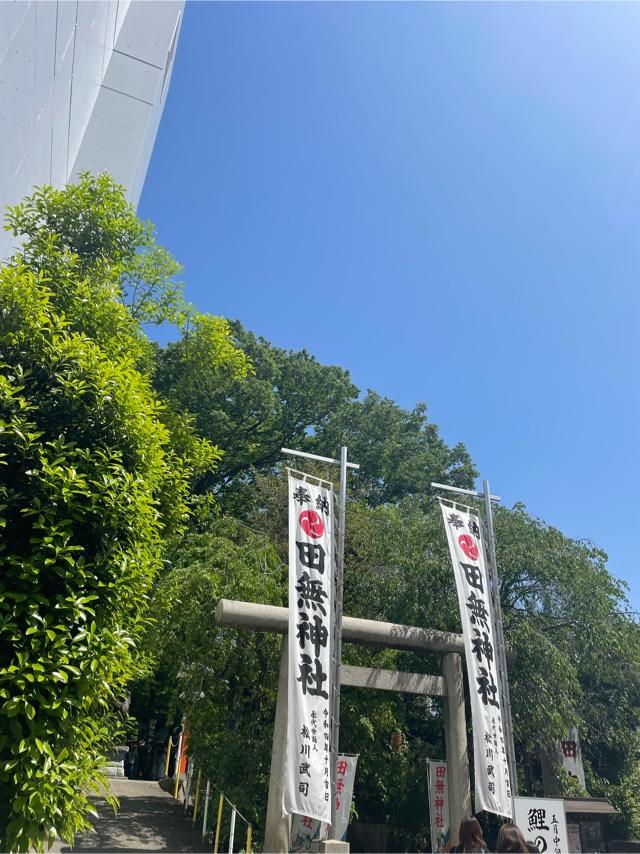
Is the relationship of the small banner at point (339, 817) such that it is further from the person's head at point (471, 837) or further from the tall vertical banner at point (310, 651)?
the person's head at point (471, 837)

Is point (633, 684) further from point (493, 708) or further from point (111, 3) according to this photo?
point (111, 3)

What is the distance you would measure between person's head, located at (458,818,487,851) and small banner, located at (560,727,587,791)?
6.92 meters

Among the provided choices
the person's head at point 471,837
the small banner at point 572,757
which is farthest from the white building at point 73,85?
the small banner at point 572,757

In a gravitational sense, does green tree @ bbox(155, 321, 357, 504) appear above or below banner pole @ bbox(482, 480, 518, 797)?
above

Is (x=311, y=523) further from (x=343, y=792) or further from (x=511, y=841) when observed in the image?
(x=343, y=792)

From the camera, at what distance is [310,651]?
297 inches

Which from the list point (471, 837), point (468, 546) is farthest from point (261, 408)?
point (471, 837)

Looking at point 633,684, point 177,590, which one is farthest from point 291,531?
point 633,684

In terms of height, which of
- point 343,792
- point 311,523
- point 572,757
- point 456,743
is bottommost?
point 343,792

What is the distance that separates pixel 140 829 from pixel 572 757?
776 centimetres

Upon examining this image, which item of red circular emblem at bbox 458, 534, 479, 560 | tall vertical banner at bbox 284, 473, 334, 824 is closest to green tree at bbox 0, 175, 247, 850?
tall vertical banner at bbox 284, 473, 334, 824

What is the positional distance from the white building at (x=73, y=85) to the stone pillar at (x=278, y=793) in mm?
6913

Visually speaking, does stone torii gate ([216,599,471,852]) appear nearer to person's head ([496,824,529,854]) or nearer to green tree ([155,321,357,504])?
person's head ([496,824,529,854])

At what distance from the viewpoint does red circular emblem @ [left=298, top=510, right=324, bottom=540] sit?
26.6 ft
